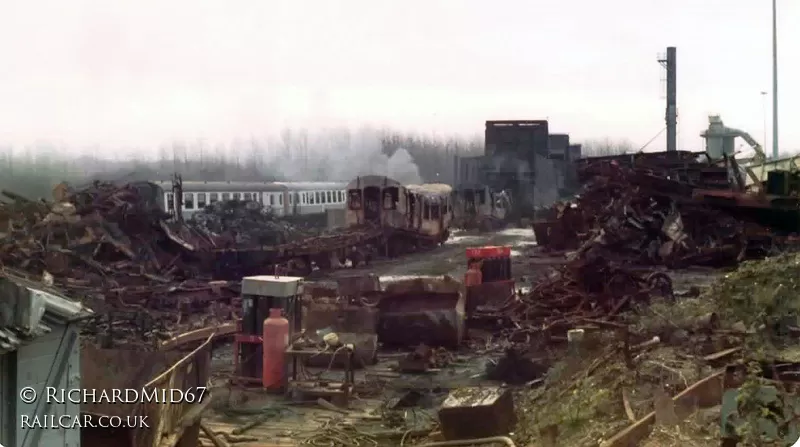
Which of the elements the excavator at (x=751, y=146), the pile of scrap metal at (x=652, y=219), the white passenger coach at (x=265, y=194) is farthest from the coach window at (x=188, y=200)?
the excavator at (x=751, y=146)

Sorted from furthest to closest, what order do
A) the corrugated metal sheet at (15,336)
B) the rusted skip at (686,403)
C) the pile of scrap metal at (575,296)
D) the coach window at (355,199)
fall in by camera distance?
the coach window at (355,199), the pile of scrap metal at (575,296), the rusted skip at (686,403), the corrugated metal sheet at (15,336)

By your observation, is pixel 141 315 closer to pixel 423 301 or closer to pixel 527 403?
pixel 423 301

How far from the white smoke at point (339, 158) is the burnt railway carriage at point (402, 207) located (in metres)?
0.11

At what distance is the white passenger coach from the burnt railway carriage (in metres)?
0.17

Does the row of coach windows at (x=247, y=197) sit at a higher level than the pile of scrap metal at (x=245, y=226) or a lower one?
higher

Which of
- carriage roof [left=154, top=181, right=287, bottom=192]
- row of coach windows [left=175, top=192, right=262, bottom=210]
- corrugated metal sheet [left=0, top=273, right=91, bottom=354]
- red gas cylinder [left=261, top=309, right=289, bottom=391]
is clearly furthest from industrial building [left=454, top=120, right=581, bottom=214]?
corrugated metal sheet [left=0, top=273, right=91, bottom=354]

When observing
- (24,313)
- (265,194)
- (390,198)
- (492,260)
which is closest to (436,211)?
(390,198)

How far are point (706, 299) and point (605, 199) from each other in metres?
1.19

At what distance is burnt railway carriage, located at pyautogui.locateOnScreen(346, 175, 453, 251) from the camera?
5.54 metres

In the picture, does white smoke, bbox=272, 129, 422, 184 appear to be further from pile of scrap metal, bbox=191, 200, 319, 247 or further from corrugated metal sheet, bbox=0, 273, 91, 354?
corrugated metal sheet, bbox=0, 273, 91, 354

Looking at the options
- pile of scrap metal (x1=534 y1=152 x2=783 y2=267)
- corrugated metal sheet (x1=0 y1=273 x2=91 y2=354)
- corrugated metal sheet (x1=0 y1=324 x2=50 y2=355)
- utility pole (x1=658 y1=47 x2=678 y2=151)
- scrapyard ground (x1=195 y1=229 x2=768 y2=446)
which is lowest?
scrapyard ground (x1=195 y1=229 x2=768 y2=446)

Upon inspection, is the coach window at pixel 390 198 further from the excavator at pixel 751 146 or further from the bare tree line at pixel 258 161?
the excavator at pixel 751 146

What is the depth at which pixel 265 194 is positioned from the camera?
5.27 m

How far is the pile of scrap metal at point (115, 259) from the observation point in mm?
4930
